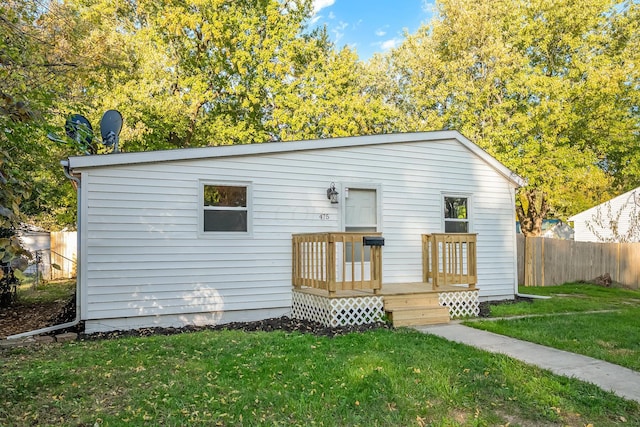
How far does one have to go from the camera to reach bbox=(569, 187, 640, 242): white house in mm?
17969

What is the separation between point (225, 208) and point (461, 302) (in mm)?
4527

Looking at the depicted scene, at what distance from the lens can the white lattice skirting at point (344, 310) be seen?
685cm

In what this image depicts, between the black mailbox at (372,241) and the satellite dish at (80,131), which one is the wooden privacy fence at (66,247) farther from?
the satellite dish at (80,131)

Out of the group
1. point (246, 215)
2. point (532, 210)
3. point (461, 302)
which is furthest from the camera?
point (532, 210)

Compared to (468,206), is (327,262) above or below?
below

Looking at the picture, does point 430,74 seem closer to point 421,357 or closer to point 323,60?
point 323,60

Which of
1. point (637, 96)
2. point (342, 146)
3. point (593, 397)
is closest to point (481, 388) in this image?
point (593, 397)

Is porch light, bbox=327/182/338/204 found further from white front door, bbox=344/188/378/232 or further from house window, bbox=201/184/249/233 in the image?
house window, bbox=201/184/249/233

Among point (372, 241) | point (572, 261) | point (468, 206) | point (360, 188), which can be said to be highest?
point (360, 188)

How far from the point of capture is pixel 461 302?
8.02 metres

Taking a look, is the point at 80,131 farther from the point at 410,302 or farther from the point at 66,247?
the point at 66,247

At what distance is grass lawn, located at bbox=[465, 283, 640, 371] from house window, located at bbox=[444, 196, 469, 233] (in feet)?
5.92

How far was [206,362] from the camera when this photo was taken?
474cm

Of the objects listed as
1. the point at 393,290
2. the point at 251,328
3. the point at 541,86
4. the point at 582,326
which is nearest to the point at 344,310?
the point at 393,290
